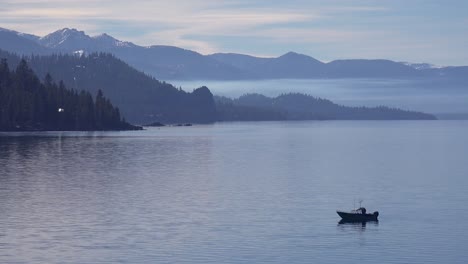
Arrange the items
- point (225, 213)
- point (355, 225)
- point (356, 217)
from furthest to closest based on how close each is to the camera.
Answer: point (225, 213) → point (356, 217) → point (355, 225)

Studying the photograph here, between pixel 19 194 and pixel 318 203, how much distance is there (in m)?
34.8

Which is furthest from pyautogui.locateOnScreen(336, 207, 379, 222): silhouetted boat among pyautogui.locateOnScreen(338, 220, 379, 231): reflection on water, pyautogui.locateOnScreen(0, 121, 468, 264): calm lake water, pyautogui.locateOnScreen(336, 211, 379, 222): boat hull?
pyautogui.locateOnScreen(0, 121, 468, 264): calm lake water

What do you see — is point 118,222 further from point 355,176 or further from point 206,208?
point 355,176

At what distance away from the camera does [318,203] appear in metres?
103

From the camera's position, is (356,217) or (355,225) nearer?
(355,225)

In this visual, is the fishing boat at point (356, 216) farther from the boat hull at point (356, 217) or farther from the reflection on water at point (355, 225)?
the reflection on water at point (355, 225)

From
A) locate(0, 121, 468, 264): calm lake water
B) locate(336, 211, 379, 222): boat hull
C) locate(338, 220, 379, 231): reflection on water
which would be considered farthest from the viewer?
locate(336, 211, 379, 222): boat hull

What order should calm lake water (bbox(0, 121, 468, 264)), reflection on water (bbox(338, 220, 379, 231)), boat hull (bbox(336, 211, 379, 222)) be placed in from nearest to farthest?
1. calm lake water (bbox(0, 121, 468, 264))
2. reflection on water (bbox(338, 220, 379, 231))
3. boat hull (bbox(336, 211, 379, 222))

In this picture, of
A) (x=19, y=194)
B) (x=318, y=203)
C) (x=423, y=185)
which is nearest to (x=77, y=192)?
(x=19, y=194)

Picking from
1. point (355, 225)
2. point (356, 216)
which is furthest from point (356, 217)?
point (355, 225)

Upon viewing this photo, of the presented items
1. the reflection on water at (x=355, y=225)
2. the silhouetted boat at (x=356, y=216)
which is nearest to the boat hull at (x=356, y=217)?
the silhouetted boat at (x=356, y=216)

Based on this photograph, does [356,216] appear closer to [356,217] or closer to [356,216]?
[356,216]

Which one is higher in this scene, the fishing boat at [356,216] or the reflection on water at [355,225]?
the fishing boat at [356,216]

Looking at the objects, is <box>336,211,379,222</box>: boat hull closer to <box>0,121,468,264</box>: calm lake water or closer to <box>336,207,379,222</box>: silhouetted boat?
<box>336,207,379,222</box>: silhouetted boat
